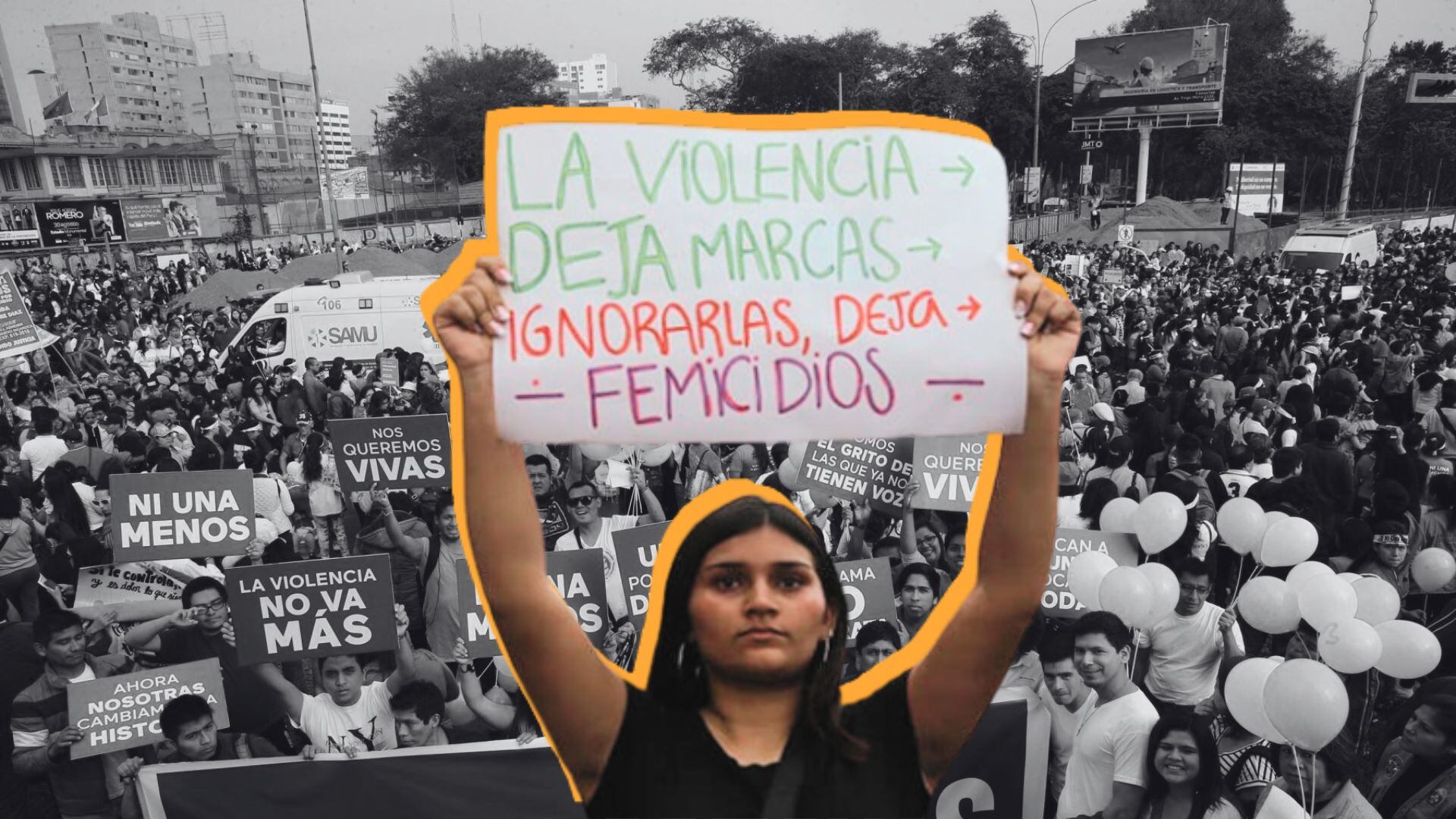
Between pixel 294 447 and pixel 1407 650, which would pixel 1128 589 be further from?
pixel 294 447

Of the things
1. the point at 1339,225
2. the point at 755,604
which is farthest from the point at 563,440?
the point at 1339,225

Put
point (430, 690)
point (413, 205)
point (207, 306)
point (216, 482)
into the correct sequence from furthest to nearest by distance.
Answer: point (413, 205) < point (207, 306) < point (216, 482) < point (430, 690)

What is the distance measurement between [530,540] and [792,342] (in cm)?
49

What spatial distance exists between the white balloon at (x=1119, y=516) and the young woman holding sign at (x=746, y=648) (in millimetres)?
3460

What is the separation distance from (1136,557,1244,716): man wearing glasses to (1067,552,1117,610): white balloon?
1.15ft

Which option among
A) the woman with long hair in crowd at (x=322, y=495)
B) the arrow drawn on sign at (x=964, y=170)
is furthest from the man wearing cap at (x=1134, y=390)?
the arrow drawn on sign at (x=964, y=170)

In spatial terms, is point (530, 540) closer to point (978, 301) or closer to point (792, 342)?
point (792, 342)

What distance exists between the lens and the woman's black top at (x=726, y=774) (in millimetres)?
1327

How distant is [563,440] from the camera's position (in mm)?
1414

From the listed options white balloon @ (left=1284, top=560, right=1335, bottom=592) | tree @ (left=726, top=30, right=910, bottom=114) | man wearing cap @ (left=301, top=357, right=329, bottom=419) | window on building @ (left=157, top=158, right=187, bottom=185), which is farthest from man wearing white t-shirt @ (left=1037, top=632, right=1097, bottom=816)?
window on building @ (left=157, top=158, right=187, bottom=185)

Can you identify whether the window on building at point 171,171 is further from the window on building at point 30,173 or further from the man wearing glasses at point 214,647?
the man wearing glasses at point 214,647

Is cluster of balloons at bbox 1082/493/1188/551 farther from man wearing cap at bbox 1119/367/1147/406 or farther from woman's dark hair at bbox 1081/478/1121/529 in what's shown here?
man wearing cap at bbox 1119/367/1147/406

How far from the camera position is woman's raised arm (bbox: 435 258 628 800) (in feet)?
4.36

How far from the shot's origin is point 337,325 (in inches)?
551
